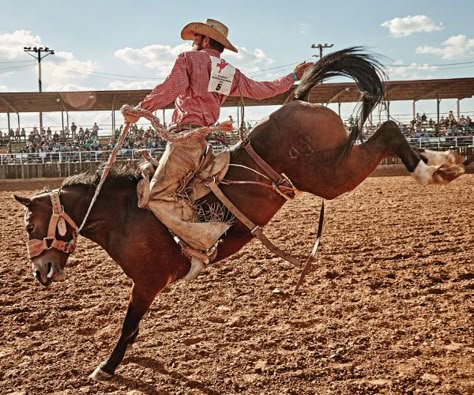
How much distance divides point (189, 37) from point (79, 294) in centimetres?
349

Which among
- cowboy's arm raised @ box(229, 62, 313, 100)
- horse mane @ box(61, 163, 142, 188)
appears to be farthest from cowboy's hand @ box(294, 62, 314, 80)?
horse mane @ box(61, 163, 142, 188)

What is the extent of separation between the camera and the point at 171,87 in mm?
3836

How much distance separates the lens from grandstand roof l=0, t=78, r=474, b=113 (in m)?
25.2

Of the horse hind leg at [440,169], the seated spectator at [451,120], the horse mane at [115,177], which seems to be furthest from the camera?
the seated spectator at [451,120]

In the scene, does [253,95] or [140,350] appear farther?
[140,350]

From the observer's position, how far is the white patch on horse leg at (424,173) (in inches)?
151

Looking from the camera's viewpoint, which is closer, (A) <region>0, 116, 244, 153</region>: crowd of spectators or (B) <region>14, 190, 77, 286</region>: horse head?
(B) <region>14, 190, 77, 286</region>: horse head

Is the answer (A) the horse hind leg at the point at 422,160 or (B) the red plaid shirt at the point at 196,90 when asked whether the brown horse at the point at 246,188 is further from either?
(B) the red plaid shirt at the point at 196,90

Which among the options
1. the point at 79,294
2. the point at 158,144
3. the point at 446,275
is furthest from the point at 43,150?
the point at 446,275

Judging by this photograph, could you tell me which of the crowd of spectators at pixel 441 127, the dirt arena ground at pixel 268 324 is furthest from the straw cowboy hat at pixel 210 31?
the crowd of spectators at pixel 441 127

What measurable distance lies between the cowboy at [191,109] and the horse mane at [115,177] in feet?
0.98

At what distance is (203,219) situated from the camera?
4047mm

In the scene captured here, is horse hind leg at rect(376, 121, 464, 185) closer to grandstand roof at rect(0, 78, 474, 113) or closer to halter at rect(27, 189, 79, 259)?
halter at rect(27, 189, 79, 259)

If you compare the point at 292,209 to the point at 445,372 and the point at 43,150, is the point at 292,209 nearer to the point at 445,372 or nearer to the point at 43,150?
the point at 445,372
